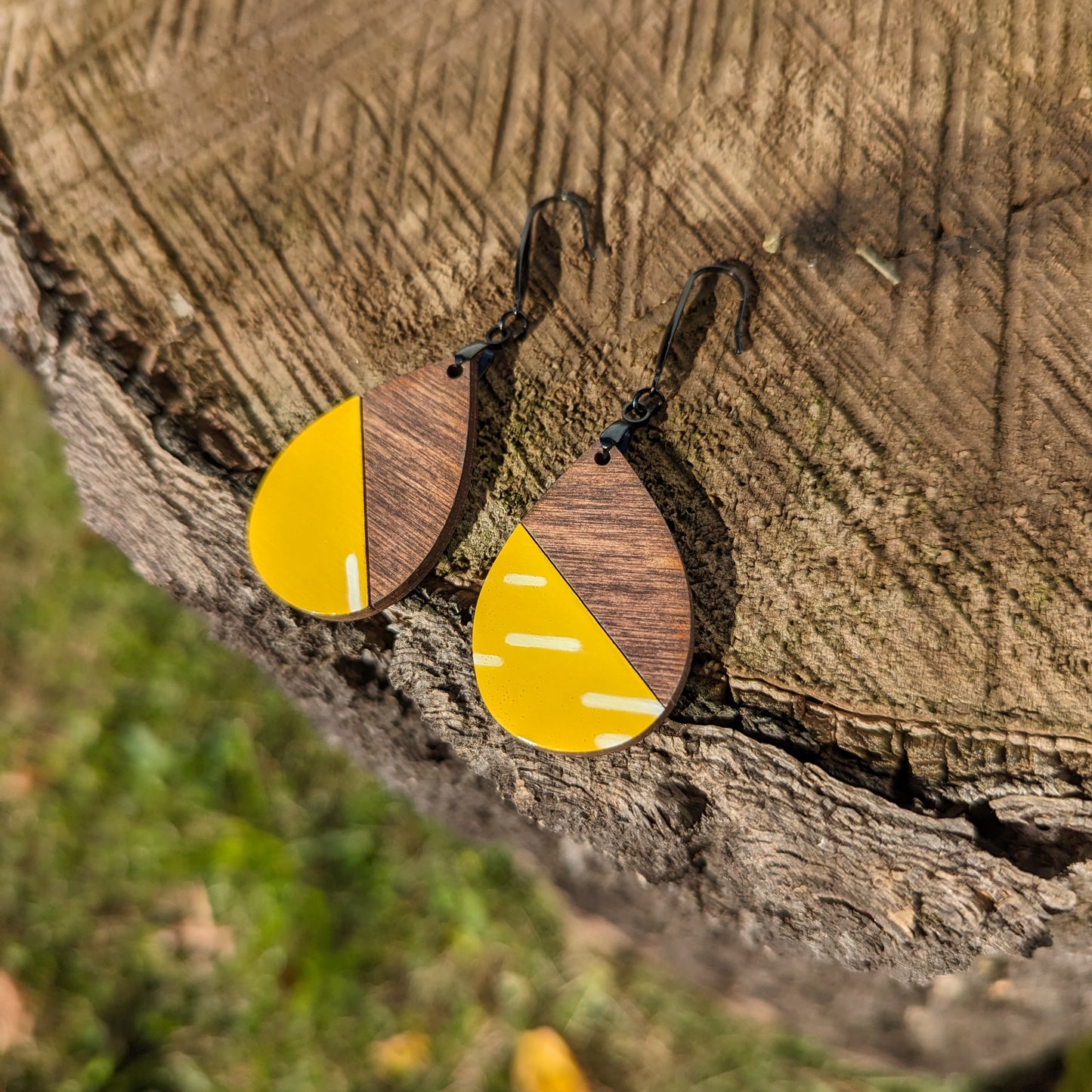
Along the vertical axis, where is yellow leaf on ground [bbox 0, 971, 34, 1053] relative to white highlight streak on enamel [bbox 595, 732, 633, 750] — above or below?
below

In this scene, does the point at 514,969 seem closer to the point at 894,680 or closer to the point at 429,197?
the point at 894,680

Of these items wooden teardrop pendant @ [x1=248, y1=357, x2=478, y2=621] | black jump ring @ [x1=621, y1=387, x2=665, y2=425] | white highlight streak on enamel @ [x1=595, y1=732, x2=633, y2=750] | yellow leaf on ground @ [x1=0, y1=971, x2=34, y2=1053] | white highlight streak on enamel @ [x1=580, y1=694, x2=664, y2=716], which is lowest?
yellow leaf on ground @ [x1=0, y1=971, x2=34, y2=1053]

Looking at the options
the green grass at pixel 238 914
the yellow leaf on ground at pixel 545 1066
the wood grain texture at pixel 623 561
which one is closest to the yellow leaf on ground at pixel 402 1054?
the green grass at pixel 238 914

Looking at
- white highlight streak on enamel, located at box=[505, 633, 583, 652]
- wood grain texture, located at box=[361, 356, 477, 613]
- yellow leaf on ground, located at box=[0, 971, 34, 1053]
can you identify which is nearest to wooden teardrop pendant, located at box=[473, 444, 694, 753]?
white highlight streak on enamel, located at box=[505, 633, 583, 652]

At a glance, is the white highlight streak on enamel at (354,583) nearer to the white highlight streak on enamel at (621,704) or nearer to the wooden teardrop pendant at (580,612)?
the wooden teardrop pendant at (580,612)

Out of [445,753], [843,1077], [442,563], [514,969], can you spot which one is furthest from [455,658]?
[843,1077]

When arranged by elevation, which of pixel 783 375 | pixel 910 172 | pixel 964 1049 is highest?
pixel 910 172

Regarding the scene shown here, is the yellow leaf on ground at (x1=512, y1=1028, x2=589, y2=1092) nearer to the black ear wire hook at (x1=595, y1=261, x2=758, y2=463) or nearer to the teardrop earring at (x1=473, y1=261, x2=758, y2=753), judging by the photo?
the teardrop earring at (x1=473, y1=261, x2=758, y2=753)
